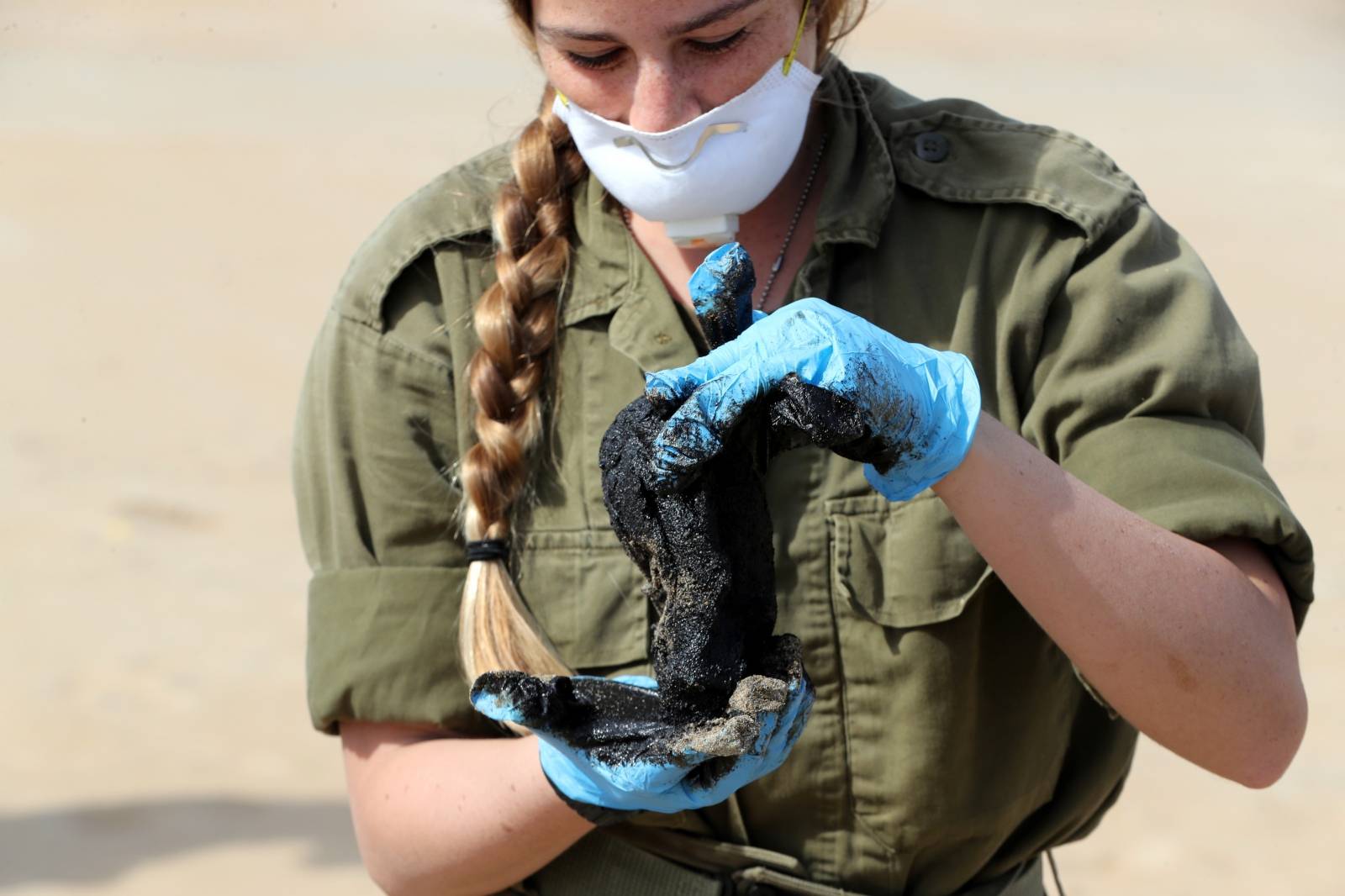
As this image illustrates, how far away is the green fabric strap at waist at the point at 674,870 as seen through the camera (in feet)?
6.58

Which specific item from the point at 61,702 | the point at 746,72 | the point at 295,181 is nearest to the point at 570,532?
the point at 746,72

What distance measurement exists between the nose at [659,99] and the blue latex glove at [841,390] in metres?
0.34

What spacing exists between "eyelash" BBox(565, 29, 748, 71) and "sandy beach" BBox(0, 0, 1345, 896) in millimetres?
443

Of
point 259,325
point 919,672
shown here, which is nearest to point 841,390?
point 919,672

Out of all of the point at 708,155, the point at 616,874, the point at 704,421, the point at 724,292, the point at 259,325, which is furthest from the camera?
the point at 259,325

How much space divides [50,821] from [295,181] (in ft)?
23.3

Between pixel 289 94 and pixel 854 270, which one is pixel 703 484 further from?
pixel 289 94

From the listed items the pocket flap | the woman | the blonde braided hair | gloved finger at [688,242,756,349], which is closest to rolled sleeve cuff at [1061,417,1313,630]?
the woman

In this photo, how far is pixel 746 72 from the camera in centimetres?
194

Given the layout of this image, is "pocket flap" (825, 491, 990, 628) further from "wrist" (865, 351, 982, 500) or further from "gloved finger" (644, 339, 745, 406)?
"gloved finger" (644, 339, 745, 406)

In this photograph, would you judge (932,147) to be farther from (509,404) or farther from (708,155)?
(509,404)

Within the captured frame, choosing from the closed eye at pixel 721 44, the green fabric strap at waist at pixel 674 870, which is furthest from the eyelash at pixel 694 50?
the green fabric strap at waist at pixel 674 870

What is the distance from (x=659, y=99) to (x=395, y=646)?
77 centimetres

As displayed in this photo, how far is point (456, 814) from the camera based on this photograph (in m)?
2.00
